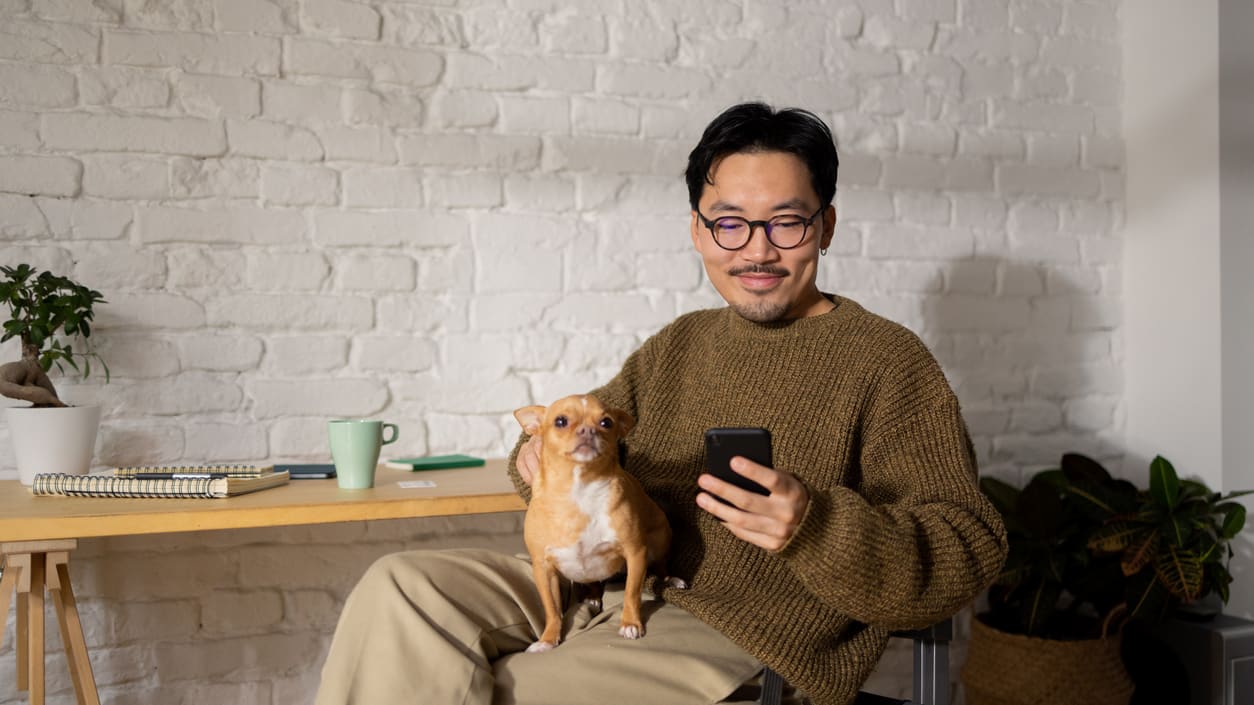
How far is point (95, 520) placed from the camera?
1511 millimetres

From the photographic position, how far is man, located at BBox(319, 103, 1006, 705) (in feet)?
4.18

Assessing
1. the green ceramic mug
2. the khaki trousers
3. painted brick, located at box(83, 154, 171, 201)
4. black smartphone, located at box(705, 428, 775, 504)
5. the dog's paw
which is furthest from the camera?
painted brick, located at box(83, 154, 171, 201)

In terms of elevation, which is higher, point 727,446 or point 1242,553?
point 727,446

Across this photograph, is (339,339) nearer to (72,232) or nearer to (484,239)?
(484,239)

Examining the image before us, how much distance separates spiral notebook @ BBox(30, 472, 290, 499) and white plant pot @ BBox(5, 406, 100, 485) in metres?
0.11

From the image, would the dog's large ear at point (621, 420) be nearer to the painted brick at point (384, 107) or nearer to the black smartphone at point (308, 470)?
the black smartphone at point (308, 470)

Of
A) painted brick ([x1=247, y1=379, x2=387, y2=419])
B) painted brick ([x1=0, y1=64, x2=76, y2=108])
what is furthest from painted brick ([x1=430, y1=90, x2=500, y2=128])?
painted brick ([x1=0, y1=64, x2=76, y2=108])

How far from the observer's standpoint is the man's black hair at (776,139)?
5.09 feet

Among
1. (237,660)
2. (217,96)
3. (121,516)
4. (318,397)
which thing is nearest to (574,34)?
(217,96)

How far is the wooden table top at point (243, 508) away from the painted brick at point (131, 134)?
0.67m

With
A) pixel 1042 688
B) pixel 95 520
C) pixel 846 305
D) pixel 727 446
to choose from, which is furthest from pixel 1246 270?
pixel 95 520

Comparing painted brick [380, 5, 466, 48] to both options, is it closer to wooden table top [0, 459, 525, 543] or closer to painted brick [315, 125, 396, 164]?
painted brick [315, 125, 396, 164]

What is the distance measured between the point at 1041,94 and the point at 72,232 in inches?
91.9

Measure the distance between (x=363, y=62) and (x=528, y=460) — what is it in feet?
3.44
